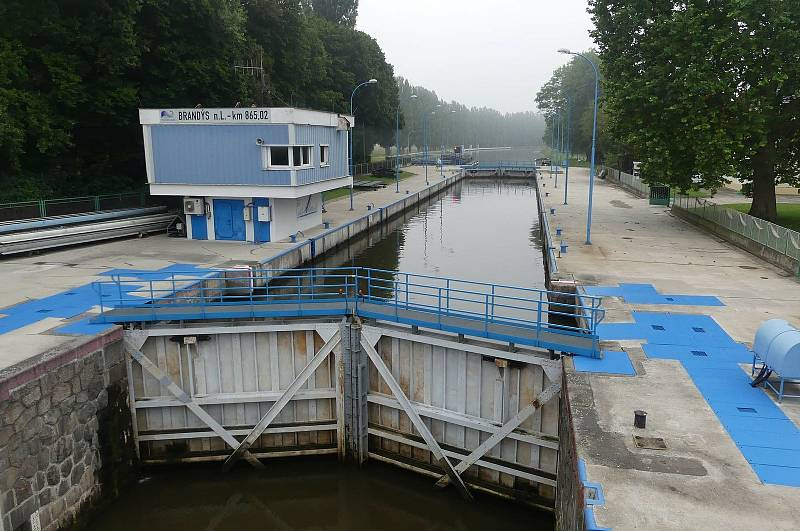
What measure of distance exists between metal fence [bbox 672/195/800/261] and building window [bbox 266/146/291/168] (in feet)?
66.8

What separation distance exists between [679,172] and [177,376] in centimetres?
2478

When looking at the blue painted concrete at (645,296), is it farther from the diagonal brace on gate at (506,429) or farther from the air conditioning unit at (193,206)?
the air conditioning unit at (193,206)

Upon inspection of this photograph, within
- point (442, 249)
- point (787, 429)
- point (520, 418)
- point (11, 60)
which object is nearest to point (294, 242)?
point (442, 249)

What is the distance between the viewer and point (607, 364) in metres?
12.8

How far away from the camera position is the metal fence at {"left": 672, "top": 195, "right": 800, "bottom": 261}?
21.7 m

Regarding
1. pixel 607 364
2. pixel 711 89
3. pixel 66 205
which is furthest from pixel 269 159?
pixel 711 89

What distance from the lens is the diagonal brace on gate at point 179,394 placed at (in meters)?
14.7

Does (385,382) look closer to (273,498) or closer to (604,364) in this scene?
(273,498)

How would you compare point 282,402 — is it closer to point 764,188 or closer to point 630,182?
point 764,188

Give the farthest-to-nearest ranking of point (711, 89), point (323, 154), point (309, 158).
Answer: point (323, 154) < point (309, 158) < point (711, 89)

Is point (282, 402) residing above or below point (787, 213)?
below

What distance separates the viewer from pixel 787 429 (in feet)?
33.8

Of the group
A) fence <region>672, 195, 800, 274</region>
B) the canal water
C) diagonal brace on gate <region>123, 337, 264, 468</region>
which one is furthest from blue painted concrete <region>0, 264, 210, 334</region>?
fence <region>672, 195, 800, 274</region>

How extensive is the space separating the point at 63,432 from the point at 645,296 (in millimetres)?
15838
